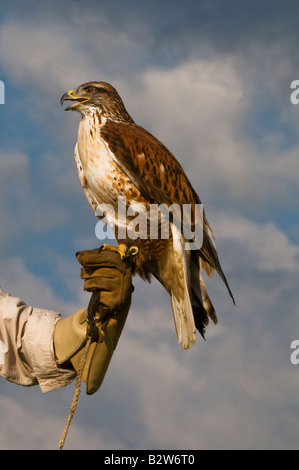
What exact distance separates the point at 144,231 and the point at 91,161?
663mm

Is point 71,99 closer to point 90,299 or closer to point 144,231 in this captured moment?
point 144,231

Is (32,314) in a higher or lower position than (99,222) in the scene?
lower

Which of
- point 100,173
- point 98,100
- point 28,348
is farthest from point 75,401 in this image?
point 98,100

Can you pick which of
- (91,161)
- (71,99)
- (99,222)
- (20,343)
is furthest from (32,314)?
(71,99)

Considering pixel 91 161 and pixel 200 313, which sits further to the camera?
pixel 200 313

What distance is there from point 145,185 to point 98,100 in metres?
0.92

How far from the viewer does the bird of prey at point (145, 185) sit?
3.95 metres

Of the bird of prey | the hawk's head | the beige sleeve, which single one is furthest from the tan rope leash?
the hawk's head

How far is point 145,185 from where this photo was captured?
4.01 m

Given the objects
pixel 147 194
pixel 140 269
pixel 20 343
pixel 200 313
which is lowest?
pixel 20 343

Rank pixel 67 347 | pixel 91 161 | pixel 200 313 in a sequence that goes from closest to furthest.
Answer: pixel 67 347
pixel 91 161
pixel 200 313

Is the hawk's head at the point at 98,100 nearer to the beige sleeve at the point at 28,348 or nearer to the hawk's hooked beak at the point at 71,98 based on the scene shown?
the hawk's hooked beak at the point at 71,98

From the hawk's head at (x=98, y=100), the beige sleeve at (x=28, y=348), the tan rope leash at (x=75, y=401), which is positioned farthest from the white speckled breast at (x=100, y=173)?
the tan rope leash at (x=75, y=401)

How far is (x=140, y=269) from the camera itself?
14.2 ft
